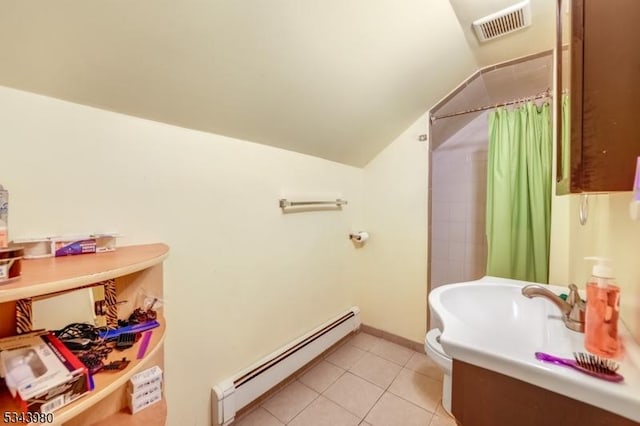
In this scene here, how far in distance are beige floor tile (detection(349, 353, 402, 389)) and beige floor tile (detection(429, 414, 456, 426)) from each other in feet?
1.15

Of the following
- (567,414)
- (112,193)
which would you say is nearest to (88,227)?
(112,193)

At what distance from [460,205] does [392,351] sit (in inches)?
53.8

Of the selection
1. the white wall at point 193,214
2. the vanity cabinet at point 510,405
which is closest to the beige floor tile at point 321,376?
the white wall at point 193,214

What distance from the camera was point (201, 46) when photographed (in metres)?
0.98

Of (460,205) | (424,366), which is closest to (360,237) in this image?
(460,205)

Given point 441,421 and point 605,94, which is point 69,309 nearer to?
point 605,94

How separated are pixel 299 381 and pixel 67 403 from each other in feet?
5.16

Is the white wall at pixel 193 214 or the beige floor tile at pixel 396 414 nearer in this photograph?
the white wall at pixel 193 214

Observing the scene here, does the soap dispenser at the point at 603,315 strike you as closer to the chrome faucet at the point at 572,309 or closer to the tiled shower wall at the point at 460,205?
the chrome faucet at the point at 572,309

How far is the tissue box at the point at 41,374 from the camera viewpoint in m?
0.53

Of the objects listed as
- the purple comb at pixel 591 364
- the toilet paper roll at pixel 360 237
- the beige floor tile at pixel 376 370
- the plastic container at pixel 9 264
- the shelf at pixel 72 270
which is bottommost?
the beige floor tile at pixel 376 370

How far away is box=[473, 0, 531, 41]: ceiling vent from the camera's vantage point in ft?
4.19

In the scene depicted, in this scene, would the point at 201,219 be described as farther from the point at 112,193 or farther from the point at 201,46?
the point at 201,46

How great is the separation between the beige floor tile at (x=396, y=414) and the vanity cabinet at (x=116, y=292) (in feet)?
3.98
